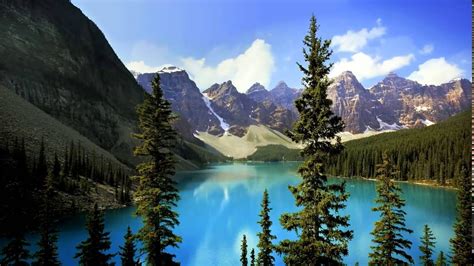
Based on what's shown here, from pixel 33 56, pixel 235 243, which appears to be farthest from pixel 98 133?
pixel 235 243

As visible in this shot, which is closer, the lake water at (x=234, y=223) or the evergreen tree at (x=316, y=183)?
the evergreen tree at (x=316, y=183)

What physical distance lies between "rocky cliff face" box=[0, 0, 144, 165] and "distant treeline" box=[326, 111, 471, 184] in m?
106

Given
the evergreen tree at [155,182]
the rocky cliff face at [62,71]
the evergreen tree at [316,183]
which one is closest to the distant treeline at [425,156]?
the evergreen tree at [155,182]

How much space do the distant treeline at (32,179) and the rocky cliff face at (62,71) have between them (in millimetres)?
61724

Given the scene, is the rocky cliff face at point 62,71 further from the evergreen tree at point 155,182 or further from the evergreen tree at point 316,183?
the evergreen tree at point 316,183

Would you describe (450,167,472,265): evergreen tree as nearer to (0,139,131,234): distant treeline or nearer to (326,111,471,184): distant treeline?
(0,139,131,234): distant treeline

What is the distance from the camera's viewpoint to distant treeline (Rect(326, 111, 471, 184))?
119 meters

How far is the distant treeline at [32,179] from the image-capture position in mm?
50156

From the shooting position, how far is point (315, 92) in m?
14.5

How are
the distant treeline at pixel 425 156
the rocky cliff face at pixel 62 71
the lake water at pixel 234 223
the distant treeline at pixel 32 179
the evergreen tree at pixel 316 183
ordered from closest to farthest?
1. the evergreen tree at pixel 316 183
2. the lake water at pixel 234 223
3. the distant treeline at pixel 32 179
4. the distant treeline at pixel 425 156
5. the rocky cliff face at pixel 62 71

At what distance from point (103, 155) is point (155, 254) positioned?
97.9 m

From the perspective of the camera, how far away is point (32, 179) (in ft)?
193

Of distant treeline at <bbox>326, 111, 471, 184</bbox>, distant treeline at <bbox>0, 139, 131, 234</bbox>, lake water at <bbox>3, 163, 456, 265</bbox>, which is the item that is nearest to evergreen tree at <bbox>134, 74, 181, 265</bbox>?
lake water at <bbox>3, 163, 456, 265</bbox>

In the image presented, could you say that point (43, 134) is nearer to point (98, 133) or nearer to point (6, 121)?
point (6, 121)
